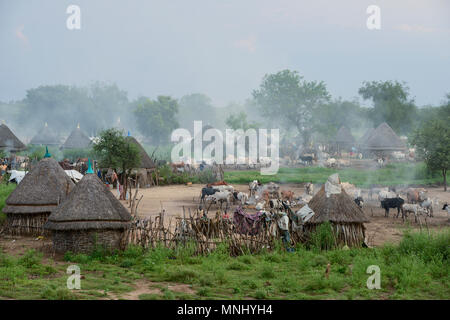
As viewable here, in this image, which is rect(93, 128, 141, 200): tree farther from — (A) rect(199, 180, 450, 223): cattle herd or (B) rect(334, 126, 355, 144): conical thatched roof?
(B) rect(334, 126, 355, 144): conical thatched roof

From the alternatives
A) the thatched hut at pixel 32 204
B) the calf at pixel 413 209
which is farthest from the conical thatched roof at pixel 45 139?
the calf at pixel 413 209

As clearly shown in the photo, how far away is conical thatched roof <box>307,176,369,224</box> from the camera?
522 inches

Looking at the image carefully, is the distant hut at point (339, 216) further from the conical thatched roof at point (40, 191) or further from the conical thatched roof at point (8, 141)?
the conical thatched roof at point (8, 141)

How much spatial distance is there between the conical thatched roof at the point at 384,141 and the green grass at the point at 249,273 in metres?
29.7

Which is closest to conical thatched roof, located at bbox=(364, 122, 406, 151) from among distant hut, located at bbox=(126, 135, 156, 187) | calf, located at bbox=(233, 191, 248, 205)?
distant hut, located at bbox=(126, 135, 156, 187)

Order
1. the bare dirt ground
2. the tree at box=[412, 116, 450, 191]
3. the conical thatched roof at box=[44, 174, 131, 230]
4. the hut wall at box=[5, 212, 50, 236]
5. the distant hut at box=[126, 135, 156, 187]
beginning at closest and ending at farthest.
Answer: the conical thatched roof at box=[44, 174, 131, 230] < the hut wall at box=[5, 212, 50, 236] < the bare dirt ground < the tree at box=[412, 116, 450, 191] < the distant hut at box=[126, 135, 156, 187]

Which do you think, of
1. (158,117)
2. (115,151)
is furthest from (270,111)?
(115,151)

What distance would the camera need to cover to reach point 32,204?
49.3ft

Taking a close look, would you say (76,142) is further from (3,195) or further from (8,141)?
(3,195)

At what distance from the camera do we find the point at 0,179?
23812mm

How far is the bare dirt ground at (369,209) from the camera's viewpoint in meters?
16.0

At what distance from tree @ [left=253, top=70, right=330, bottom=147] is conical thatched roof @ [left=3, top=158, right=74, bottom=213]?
49378mm
